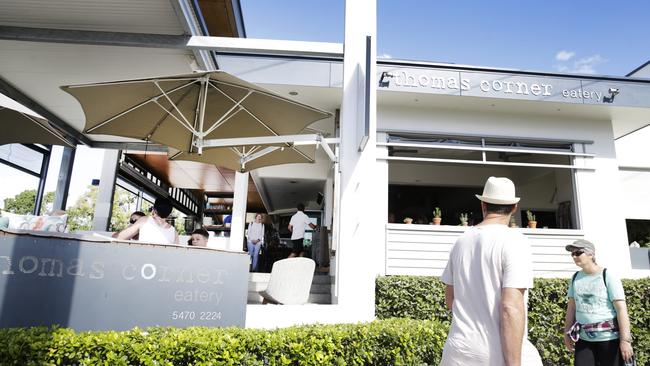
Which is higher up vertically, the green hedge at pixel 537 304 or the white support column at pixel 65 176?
the white support column at pixel 65 176

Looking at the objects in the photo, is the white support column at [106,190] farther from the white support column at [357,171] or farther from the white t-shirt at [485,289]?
the white t-shirt at [485,289]

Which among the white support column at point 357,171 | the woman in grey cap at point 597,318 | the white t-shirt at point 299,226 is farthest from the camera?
the white t-shirt at point 299,226

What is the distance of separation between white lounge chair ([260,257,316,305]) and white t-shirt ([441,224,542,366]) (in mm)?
3417

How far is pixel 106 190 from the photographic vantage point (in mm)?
10195

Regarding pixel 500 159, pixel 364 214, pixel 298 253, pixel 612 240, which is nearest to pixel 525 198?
pixel 500 159

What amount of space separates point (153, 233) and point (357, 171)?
2.58 m

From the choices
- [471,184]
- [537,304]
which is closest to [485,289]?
[537,304]

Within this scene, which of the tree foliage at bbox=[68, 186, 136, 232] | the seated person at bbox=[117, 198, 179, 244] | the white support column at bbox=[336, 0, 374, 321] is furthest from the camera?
the tree foliage at bbox=[68, 186, 136, 232]

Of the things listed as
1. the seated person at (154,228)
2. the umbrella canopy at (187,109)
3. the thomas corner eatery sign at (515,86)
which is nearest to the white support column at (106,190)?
the umbrella canopy at (187,109)

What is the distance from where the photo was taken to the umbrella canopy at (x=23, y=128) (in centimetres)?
557

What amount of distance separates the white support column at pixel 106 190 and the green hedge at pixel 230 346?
329 inches

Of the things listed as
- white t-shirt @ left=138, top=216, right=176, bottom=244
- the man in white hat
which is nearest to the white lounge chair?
white t-shirt @ left=138, top=216, right=176, bottom=244

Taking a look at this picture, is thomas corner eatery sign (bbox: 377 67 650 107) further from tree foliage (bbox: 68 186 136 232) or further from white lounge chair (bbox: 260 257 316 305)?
tree foliage (bbox: 68 186 136 232)

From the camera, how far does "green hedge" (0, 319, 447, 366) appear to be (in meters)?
2.40
